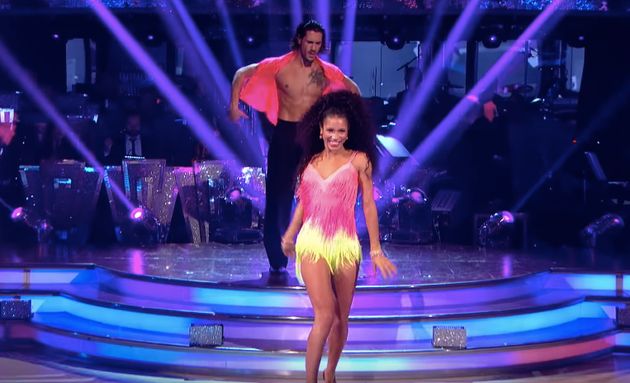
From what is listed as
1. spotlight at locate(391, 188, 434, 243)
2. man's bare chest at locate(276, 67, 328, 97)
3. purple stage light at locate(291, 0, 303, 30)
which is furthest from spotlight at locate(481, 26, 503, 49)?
man's bare chest at locate(276, 67, 328, 97)

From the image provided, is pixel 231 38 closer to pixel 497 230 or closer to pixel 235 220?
pixel 235 220

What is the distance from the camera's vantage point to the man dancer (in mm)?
6500

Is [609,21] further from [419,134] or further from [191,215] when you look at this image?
[191,215]

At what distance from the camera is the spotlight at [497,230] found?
30.0ft

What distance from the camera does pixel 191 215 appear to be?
9.58 m

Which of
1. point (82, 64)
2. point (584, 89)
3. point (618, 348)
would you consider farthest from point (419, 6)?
point (618, 348)

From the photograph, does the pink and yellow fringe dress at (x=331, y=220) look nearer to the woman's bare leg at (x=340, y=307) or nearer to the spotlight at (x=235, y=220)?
the woman's bare leg at (x=340, y=307)

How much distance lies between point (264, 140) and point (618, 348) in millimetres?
4986

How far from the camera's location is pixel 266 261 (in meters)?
8.08

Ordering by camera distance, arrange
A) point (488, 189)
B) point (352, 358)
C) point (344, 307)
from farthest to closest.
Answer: point (488, 189) < point (352, 358) < point (344, 307)

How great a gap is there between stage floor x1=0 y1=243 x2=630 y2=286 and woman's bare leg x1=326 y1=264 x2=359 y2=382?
1.56m

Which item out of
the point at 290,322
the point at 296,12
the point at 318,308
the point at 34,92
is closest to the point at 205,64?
the point at 296,12

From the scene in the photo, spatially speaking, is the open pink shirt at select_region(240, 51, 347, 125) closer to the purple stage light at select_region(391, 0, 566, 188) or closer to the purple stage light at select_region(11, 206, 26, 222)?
the purple stage light at select_region(11, 206, 26, 222)

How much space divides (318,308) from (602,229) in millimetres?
5131
